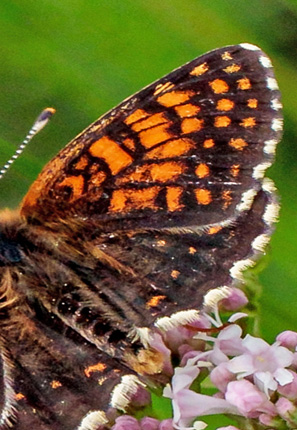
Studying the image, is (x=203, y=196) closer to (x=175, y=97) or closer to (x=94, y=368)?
(x=175, y=97)

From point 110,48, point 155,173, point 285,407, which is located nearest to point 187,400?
point 285,407

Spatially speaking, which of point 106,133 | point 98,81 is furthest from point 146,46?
point 106,133

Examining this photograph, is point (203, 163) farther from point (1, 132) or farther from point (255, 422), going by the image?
point (1, 132)

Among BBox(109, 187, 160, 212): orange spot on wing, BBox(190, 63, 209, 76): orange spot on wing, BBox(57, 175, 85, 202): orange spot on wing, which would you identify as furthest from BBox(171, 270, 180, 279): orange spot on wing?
BBox(190, 63, 209, 76): orange spot on wing

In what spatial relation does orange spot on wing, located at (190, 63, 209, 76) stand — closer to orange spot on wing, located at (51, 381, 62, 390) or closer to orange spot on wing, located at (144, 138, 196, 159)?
orange spot on wing, located at (144, 138, 196, 159)

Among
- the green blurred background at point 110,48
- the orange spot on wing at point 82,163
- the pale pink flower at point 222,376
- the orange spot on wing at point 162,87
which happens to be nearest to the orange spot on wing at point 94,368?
the pale pink flower at point 222,376

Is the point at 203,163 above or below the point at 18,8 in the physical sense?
below
